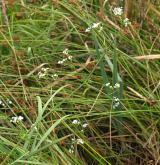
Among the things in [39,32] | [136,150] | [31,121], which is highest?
[39,32]

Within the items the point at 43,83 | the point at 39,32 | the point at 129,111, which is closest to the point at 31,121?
the point at 43,83

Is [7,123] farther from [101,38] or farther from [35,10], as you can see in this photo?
[35,10]

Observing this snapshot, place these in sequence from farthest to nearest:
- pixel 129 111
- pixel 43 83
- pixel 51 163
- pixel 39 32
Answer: pixel 39 32
pixel 43 83
pixel 129 111
pixel 51 163

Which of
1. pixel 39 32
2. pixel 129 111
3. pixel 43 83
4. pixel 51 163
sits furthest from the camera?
pixel 39 32

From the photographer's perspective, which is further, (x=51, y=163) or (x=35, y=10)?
(x=35, y=10)

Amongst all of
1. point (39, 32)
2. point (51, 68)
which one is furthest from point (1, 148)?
point (39, 32)

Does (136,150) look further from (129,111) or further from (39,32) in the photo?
(39,32)

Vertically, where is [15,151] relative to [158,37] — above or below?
below
